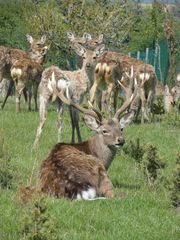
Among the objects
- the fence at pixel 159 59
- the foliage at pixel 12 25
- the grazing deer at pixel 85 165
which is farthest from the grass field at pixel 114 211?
the foliage at pixel 12 25

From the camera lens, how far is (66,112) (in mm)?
20906

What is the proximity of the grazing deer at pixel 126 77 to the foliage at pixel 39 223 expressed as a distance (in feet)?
42.2

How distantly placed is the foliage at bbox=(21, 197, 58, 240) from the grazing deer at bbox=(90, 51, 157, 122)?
42.2ft

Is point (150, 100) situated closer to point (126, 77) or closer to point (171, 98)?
point (126, 77)

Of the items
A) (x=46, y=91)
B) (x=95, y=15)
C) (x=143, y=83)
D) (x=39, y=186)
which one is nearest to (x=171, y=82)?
(x=95, y=15)

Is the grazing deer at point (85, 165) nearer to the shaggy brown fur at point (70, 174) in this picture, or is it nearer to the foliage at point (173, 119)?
the shaggy brown fur at point (70, 174)

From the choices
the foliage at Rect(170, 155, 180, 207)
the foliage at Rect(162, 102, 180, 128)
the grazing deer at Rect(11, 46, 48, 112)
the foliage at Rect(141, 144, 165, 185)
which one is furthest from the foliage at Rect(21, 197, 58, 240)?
the grazing deer at Rect(11, 46, 48, 112)

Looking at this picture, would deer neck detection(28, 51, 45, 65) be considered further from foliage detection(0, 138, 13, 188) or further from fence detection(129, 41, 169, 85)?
foliage detection(0, 138, 13, 188)

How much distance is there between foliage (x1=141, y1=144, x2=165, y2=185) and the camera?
1055 centimetres

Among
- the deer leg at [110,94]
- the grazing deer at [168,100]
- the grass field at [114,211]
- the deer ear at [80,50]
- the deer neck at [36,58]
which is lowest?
the grass field at [114,211]

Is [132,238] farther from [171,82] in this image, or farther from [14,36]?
[14,36]

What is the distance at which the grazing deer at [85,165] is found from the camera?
9.04 m

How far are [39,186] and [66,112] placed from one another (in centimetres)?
1181

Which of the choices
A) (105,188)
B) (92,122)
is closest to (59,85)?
(92,122)
